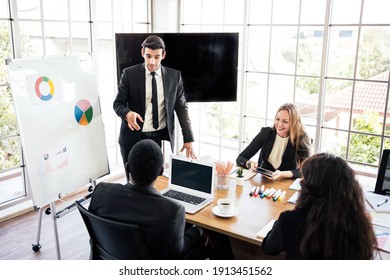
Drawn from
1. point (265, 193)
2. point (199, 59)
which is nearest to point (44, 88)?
point (199, 59)

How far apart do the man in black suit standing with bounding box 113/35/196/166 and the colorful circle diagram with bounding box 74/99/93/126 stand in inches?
10.1

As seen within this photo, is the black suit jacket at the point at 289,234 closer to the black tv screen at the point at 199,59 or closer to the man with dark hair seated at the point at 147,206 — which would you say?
the man with dark hair seated at the point at 147,206

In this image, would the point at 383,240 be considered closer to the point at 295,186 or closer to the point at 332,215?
the point at 332,215

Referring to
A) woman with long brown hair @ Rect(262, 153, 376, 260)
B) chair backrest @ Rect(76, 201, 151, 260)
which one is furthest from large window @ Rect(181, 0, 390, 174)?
chair backrest @ Rect(76, 201, 151, 260)

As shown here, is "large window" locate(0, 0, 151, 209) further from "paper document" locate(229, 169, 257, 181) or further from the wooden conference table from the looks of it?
"paper document" locate(229, 169, 257, 181)

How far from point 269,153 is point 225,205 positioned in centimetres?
111

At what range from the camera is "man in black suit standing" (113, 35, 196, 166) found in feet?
12.0

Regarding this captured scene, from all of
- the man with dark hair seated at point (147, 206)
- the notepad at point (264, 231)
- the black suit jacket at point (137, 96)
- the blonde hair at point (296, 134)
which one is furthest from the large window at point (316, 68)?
Result: the man with dark hair seated at point (147, 206)

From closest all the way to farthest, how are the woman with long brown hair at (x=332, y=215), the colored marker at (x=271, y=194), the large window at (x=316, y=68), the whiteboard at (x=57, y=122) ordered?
the woman with long brown hair at (x=332, y=215), the colored marker at (x=271, y=194), the whiteboard at (x=57, y=122), the large window at (x=316, y=68)

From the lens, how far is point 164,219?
1.91m

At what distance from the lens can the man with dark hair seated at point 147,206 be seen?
75.6 inches

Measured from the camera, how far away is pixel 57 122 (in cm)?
316
